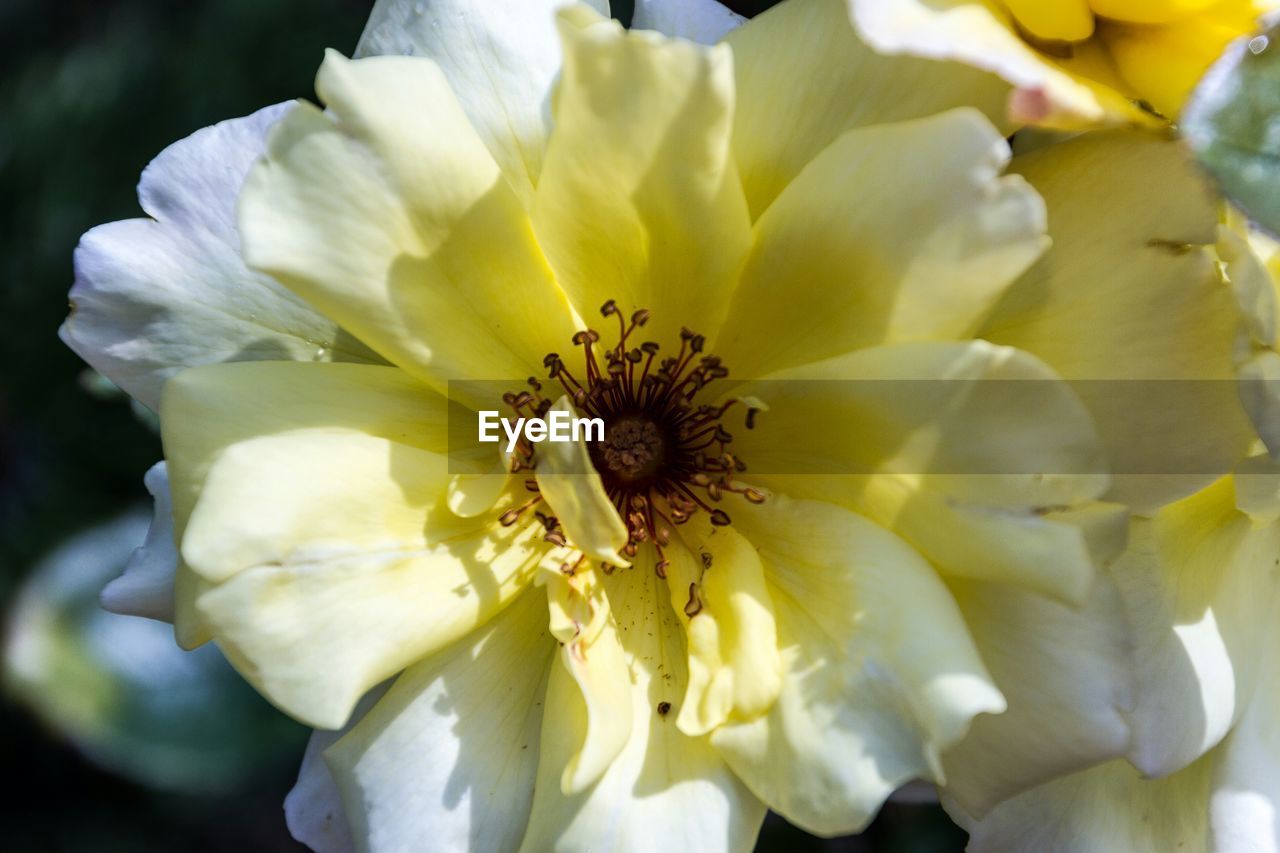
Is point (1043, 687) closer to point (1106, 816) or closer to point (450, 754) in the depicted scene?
point (1106, 816)

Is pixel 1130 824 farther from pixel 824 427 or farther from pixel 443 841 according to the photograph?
pixel 443 841

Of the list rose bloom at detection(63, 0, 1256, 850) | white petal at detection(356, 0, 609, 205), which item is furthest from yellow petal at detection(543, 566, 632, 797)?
white petal at detection(356, 0, 609, 205)

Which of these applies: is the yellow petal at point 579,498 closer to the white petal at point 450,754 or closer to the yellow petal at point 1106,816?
the white petal at point 450,754

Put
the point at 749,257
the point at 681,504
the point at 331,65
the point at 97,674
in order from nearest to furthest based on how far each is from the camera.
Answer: the point at 331,65 < the point at 749,257 < the point at 681,504 < the point at 97,674

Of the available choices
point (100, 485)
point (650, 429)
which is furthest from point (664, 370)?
point (100, 485)

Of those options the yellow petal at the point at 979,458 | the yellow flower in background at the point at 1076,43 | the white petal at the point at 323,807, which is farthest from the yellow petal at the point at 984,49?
the white petal at the point at 323,807

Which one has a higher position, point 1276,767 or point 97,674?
point 1276,767

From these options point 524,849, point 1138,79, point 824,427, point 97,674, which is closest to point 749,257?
point 824,427
